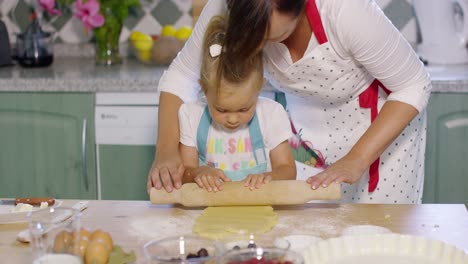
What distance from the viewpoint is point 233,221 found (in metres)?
1.51

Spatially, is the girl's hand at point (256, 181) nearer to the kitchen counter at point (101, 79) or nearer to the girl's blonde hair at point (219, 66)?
the girl's blonde hair at point (219, 66)

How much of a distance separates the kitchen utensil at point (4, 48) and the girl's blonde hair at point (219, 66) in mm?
1525

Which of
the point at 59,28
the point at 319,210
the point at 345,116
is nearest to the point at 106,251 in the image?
the point at 319,210

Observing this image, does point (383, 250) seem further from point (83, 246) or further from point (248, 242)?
point (83, 246)

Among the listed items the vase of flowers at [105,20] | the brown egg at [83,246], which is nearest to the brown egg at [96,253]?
the brown egg at [83,246]

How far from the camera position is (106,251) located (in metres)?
1.31

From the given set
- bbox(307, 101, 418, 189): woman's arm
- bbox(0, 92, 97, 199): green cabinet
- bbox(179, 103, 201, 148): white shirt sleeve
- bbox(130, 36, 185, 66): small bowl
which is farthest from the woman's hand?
bbox(130, 36, 185, 66): small bowl

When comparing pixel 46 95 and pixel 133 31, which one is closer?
pixel 46 95

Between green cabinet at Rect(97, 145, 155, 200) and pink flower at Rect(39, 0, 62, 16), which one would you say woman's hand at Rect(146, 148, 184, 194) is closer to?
green cabinet at Rect(97, 145, 155, 200)

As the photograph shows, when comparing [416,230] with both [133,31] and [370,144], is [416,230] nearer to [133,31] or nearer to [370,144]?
[370,144]

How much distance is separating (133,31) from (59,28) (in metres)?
0.33

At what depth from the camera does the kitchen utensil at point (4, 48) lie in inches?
123

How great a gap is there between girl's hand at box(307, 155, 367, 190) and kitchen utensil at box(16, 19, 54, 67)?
174 cm

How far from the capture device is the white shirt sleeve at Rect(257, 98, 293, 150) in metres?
1.96
